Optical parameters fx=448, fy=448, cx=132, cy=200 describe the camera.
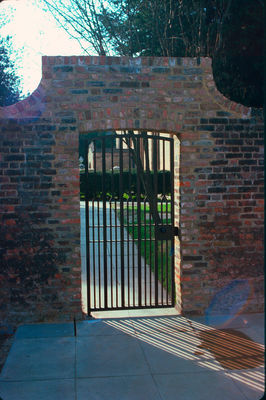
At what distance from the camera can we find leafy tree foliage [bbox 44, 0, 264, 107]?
9.34 meters

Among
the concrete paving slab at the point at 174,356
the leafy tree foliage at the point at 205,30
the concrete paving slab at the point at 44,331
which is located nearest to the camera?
the concrete paving slab at the point at 174,356

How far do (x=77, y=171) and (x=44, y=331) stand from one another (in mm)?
2064

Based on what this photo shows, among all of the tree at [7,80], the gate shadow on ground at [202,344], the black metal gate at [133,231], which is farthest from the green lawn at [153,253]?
the tree at [7,80]

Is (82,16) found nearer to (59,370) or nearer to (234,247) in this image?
(234,247)

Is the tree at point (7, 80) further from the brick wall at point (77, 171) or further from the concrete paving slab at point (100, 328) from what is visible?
the concrete paving slab at point (100, 328)

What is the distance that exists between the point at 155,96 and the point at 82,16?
5.00m

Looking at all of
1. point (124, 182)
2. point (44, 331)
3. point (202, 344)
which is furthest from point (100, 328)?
point (124, 182)

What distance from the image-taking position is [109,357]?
4859 mm

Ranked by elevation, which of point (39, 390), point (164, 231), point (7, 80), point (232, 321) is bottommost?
point (39, 390)

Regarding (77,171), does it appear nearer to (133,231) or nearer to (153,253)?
(133,231)

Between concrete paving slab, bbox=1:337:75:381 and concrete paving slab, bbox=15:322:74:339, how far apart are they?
0.41 feet

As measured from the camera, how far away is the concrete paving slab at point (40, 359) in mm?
4473

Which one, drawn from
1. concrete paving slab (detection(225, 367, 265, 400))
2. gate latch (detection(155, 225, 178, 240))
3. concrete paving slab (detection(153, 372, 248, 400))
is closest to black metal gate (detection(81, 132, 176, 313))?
gate latch (detection(155, 225, 178, 240))

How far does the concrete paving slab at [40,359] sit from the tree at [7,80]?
32.3 feet
